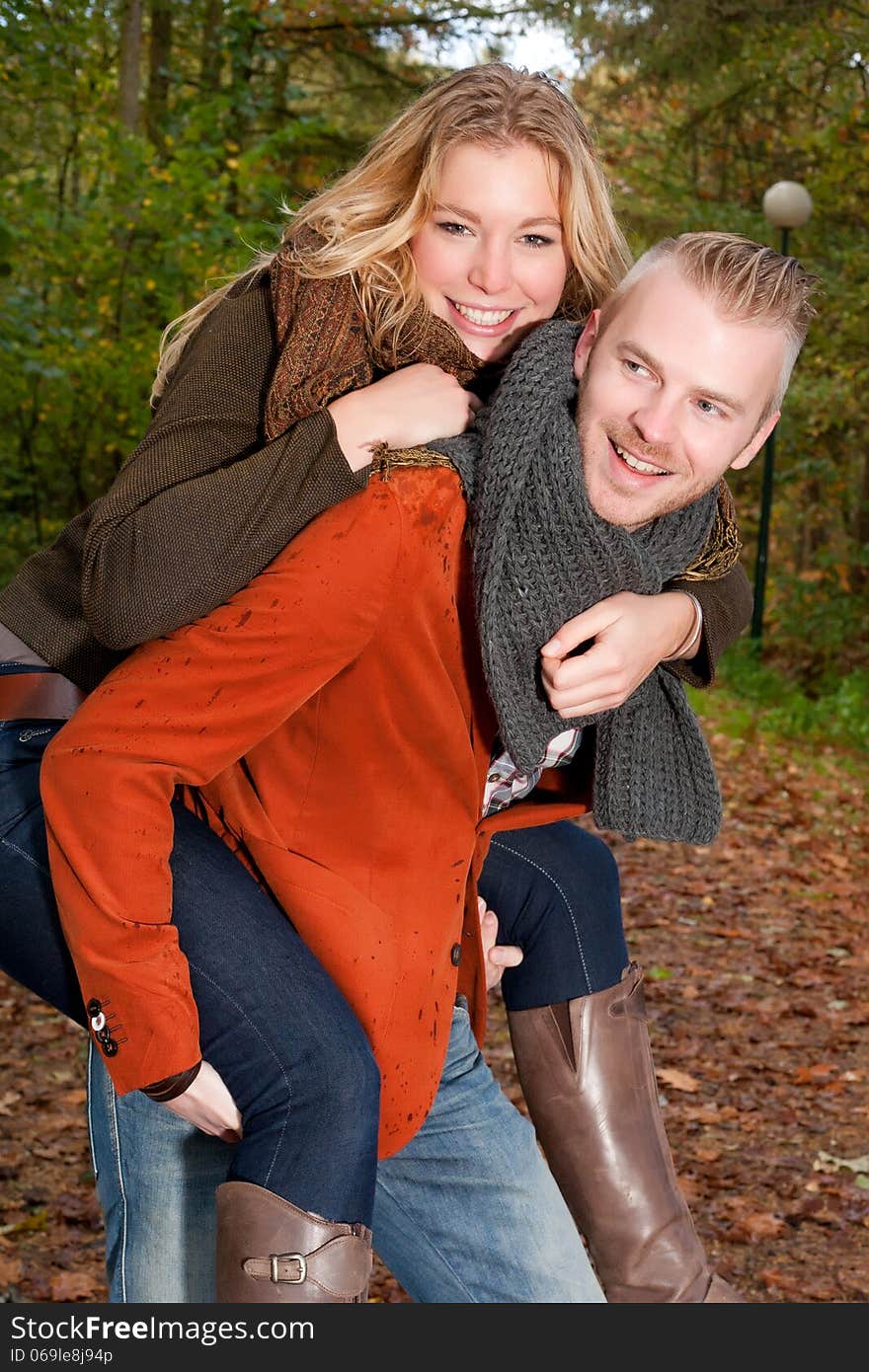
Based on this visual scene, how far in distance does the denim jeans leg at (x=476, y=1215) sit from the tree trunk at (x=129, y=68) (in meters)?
9.74

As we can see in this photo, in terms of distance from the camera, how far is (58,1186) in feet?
14.8

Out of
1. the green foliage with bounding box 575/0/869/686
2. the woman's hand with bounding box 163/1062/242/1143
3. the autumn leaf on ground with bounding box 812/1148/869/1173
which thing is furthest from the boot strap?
the green foliage with bounding box 575/0/869/686

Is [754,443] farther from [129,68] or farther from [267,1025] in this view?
[129,68]

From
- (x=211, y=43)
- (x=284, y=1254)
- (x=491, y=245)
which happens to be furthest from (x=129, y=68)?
(x=284, y=1254)

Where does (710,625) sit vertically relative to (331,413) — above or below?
below

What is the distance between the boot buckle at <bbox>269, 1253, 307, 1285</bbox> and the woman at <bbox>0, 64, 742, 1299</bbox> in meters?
0.10

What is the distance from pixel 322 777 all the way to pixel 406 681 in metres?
0.19

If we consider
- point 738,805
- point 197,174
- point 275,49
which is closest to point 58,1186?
point 738,805

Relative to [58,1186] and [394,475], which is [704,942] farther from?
[394,475]

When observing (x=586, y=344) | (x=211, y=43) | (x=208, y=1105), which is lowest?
(x=208, y=1105)

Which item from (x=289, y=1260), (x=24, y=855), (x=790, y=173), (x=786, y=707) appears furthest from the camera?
(x=790, y=173)

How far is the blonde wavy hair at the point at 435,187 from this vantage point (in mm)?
2490

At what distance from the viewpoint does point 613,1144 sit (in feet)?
8.05

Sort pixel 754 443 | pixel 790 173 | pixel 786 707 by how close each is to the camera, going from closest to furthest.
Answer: pixel 754 443 < pixel 786 707 < pixel 790 173
